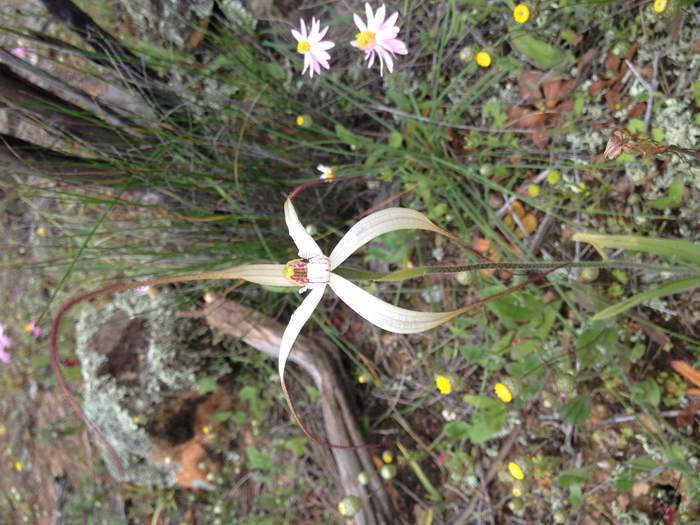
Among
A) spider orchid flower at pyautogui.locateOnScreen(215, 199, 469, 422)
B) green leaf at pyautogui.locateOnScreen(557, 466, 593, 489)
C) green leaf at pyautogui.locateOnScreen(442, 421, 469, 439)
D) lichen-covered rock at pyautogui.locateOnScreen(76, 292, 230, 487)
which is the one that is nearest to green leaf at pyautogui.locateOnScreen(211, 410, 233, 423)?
lichen-covered rock at pyautogui.locateOnScreen(76, 292, 230, 487)

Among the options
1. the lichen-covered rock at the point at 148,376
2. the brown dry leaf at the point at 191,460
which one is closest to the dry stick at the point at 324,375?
the lichen-covered rock at the point at 148,376

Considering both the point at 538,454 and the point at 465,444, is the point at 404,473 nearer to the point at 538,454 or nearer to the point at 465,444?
the point at 465,444

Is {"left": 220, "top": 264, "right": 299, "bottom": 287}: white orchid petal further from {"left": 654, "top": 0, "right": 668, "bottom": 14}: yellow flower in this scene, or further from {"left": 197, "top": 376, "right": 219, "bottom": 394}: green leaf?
{"left": 197, "top": 376, "right": 219, "bottom": 394}: green leaf

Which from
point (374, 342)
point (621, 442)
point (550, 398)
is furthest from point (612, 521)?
point (374, 342)

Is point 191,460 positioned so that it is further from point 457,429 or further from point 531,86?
point 531,86

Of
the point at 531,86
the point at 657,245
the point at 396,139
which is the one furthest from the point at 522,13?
the point at 657,245

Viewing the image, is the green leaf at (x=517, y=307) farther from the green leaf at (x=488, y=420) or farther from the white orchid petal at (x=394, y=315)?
the white orchid petal at (x=394, y=315)
